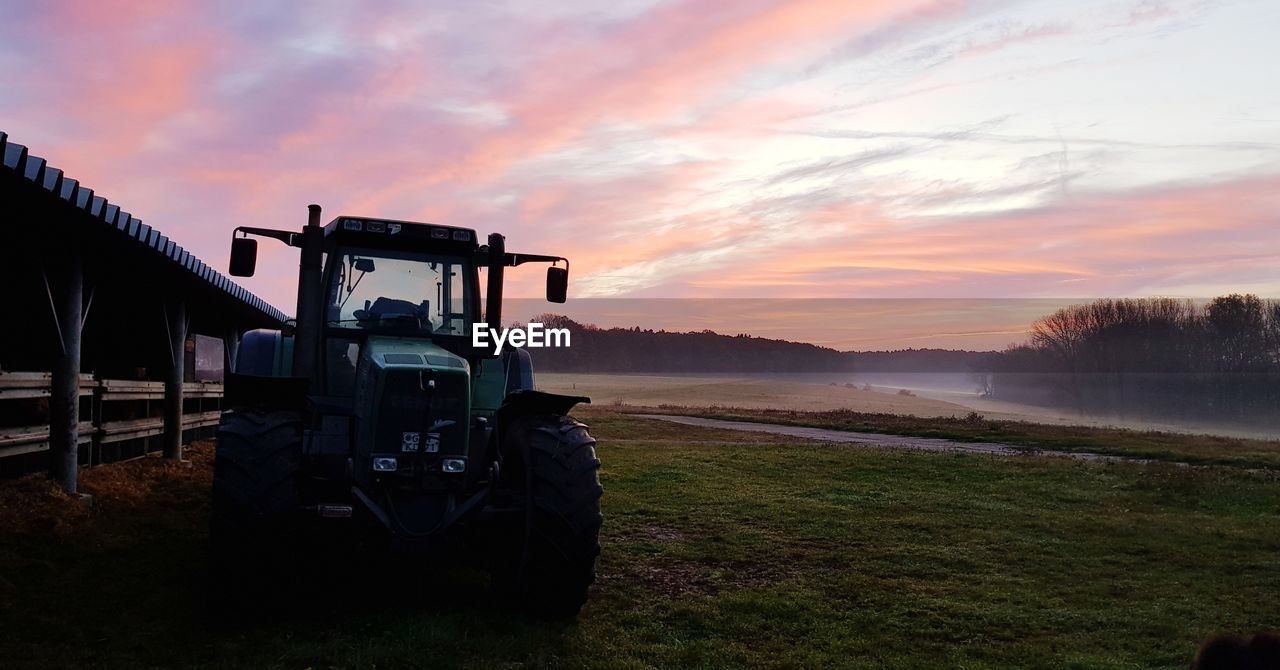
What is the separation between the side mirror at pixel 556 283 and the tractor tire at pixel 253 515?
275 cm

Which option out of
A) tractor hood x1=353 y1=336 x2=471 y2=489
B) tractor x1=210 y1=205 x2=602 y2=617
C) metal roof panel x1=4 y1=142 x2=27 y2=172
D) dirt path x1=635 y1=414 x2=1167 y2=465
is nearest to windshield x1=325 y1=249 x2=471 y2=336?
tractor x1=210 y1=205 x2=602 y2=617

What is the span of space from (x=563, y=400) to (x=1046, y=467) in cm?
1658

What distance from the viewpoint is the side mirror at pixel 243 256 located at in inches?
293

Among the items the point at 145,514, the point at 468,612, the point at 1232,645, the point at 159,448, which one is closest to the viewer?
the point at 1232,645

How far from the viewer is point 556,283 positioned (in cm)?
821

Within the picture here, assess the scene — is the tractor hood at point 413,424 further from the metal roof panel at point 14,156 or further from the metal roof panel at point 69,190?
the metal roof panel at point 69,190

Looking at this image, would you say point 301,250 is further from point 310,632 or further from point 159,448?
point 159,448

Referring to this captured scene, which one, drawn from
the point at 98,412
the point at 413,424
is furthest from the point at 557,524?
the point at 98,412

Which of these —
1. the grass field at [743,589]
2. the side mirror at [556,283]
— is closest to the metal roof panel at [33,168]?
the grass field at [743,589]

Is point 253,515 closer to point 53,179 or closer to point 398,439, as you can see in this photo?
point 398,439

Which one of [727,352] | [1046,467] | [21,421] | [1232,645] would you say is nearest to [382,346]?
[1232,645]

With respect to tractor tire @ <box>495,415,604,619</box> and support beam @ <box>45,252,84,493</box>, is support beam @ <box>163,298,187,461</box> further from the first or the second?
tractor tire @ <box>495,415,604,619</box>

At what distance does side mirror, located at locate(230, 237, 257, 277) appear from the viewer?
24.4 ft

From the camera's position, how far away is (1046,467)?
20281 millimetres
